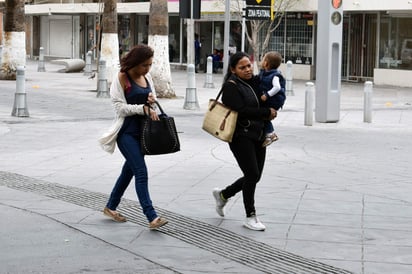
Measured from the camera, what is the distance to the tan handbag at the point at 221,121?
7.79m

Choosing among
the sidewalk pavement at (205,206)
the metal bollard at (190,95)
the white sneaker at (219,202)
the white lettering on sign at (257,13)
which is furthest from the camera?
the metal bollard at (190,95)

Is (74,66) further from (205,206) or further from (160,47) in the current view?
(205,206)

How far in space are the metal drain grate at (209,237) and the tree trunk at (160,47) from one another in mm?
13489

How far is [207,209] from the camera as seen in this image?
8828mm

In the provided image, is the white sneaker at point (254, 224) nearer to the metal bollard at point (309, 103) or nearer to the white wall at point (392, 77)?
the metal bollard at point (309, 103)

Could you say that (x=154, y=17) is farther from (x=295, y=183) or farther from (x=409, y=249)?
(x=409, y=249)

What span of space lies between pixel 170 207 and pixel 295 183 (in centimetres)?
226

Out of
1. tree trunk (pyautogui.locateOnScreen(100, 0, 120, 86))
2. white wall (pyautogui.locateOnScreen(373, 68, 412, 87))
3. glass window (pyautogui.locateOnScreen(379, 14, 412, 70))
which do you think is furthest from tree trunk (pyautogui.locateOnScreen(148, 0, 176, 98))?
glass window (pyautogui.locateOnScreen(379, 14, 412, 70))

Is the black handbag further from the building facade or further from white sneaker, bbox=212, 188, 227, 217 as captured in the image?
the building facade

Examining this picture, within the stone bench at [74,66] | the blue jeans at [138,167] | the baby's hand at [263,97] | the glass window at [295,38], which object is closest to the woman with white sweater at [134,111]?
the blue jeans at [138,167]

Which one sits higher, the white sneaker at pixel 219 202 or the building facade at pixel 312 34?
the building facade at pixel 312 34

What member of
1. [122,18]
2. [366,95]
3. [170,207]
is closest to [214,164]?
[170,207]

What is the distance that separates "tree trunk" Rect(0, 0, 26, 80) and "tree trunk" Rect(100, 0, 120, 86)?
429 cm

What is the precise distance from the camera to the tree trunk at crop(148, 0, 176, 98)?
23.4 meters
